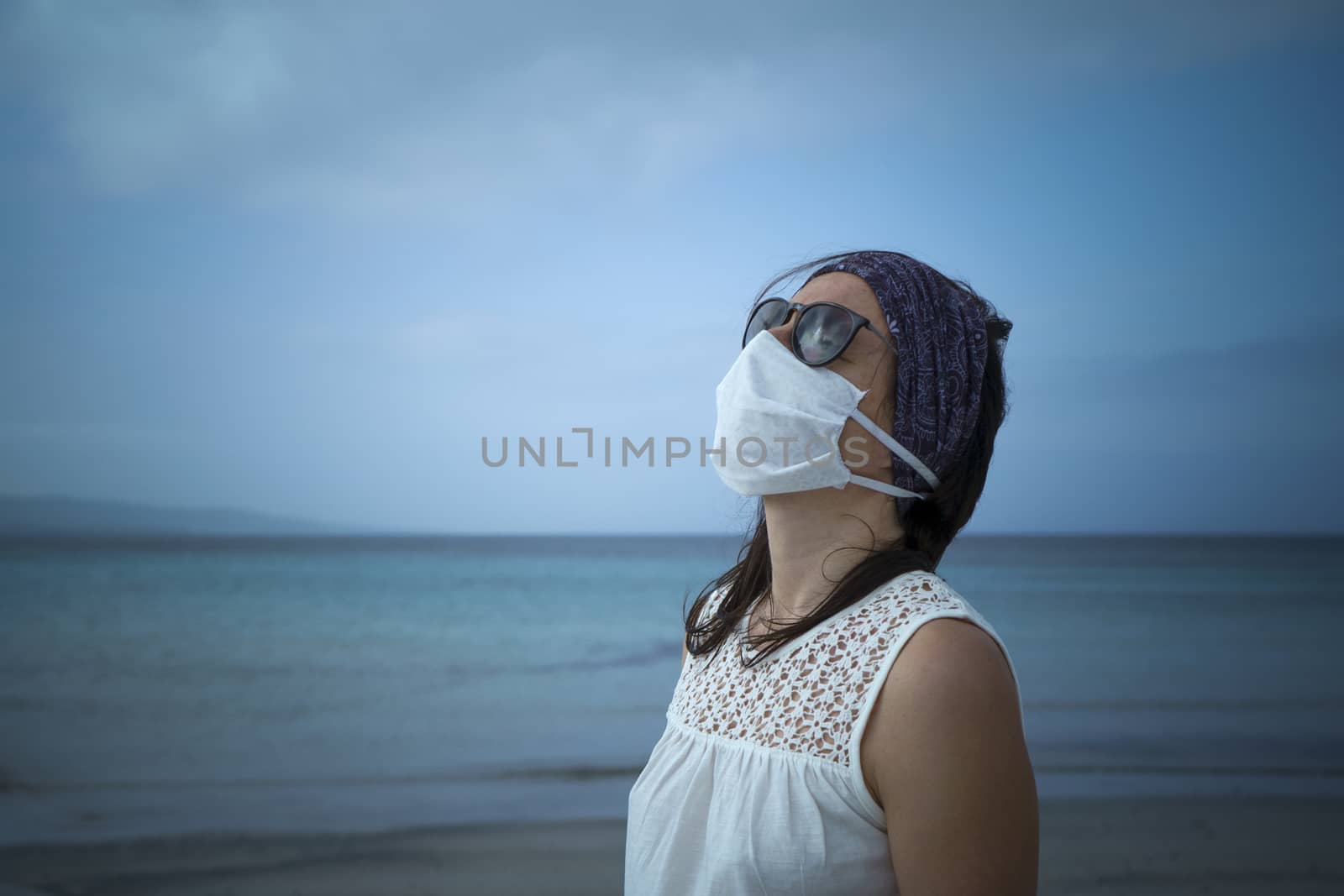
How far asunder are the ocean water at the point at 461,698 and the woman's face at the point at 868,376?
0.83 m

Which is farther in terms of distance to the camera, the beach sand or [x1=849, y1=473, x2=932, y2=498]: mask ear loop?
the beach sand

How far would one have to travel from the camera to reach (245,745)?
8062 mm

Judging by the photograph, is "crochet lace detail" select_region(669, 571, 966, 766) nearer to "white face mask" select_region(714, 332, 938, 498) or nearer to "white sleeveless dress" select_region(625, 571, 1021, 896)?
"white sleeveless dress" select_region(625, 571, 1021, 896)

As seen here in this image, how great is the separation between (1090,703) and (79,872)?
9130 mm

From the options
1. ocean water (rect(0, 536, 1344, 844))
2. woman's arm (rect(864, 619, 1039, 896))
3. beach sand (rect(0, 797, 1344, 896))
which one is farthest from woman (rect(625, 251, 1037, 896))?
beach sand (rect(0, 797, 1344, 896))

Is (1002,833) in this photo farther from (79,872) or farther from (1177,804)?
(1177,804)

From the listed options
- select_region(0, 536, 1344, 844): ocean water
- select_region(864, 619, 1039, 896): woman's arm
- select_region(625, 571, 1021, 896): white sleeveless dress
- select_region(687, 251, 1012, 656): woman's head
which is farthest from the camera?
select_region(0, 536, 1344, 844): ocean water

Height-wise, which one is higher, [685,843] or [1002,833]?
[1002,833]

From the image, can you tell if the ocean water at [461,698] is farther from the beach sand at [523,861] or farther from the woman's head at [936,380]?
the woman's head at [936,380]

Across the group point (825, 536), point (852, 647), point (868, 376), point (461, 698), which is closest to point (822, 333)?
point (868, 376)

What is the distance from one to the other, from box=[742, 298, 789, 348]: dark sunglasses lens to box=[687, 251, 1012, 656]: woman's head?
84 millimetres

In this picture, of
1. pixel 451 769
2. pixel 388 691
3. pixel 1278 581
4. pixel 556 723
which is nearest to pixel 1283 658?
pixel 556 723

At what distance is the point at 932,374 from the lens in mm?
1391

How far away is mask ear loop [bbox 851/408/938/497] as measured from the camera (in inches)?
54.9
